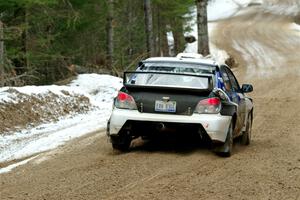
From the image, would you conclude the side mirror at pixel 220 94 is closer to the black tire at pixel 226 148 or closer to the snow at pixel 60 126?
the black tire at pixel 226 148

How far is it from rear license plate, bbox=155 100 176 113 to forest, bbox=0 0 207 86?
7384mm

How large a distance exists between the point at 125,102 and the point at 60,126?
16.1 ft

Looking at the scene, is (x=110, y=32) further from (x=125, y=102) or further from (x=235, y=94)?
(x=125, y=102)

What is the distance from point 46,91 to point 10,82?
7.22ft

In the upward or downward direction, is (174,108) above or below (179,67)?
below

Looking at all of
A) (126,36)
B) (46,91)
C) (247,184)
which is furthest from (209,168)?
(126,36)

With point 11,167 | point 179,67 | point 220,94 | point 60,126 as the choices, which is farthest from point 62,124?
point 220,94

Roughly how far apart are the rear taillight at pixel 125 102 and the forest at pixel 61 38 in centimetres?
683

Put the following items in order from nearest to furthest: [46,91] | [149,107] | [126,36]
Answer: [149,107] < [46,91] < [126,36]

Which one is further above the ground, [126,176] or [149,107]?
[149,107]

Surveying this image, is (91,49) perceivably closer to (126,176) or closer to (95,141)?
(95,141)

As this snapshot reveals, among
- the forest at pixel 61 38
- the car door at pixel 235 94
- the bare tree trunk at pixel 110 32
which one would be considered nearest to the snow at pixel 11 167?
the car door at pixel 235 94

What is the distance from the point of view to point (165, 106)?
988cm

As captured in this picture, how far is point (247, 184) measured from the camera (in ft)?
26.2
